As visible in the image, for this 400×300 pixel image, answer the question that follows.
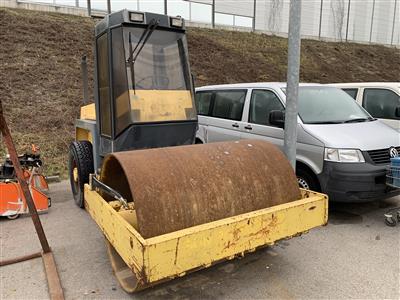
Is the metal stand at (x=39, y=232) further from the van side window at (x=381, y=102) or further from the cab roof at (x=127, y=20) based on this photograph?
the van side window at (x=381, y=102)

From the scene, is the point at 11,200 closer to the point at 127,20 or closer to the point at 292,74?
the point at 127,20

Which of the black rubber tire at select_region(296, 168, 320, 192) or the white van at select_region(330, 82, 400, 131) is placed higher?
the white van at select_region(330, 82, 400, 131)

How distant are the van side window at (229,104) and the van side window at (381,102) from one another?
2672 mm

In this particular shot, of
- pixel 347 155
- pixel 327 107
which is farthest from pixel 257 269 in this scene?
pixel 327 107

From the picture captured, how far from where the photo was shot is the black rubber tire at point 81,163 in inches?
202

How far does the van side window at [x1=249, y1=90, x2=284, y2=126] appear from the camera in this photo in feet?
18.1

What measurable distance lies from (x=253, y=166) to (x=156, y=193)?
1021 mm

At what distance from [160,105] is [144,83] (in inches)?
12.0

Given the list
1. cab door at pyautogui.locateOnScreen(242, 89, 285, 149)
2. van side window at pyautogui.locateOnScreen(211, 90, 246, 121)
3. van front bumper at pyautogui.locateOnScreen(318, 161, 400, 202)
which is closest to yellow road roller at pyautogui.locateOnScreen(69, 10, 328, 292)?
van front bumper at pyautogui.locateOnScreen(318, 161, 400, 202)

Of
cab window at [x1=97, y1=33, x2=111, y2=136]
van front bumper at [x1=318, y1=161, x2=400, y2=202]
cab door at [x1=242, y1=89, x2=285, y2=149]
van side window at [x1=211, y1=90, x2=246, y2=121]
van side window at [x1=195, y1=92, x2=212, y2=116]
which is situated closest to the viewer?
cab window at [x1=97, y1=33, x2=111, y2=136]

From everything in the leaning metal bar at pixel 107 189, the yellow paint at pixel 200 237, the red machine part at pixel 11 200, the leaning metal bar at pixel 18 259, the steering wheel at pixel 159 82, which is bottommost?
the leaning metal bar at pixel 18 259

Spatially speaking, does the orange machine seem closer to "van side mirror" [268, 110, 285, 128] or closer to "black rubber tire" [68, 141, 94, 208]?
"black rubber tire" [68, 141, 94, 208]

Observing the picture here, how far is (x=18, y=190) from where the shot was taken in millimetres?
4918

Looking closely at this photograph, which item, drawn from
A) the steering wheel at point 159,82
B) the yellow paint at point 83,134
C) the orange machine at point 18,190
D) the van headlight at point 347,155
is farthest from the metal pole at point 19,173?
the van headlight at point 347,155
